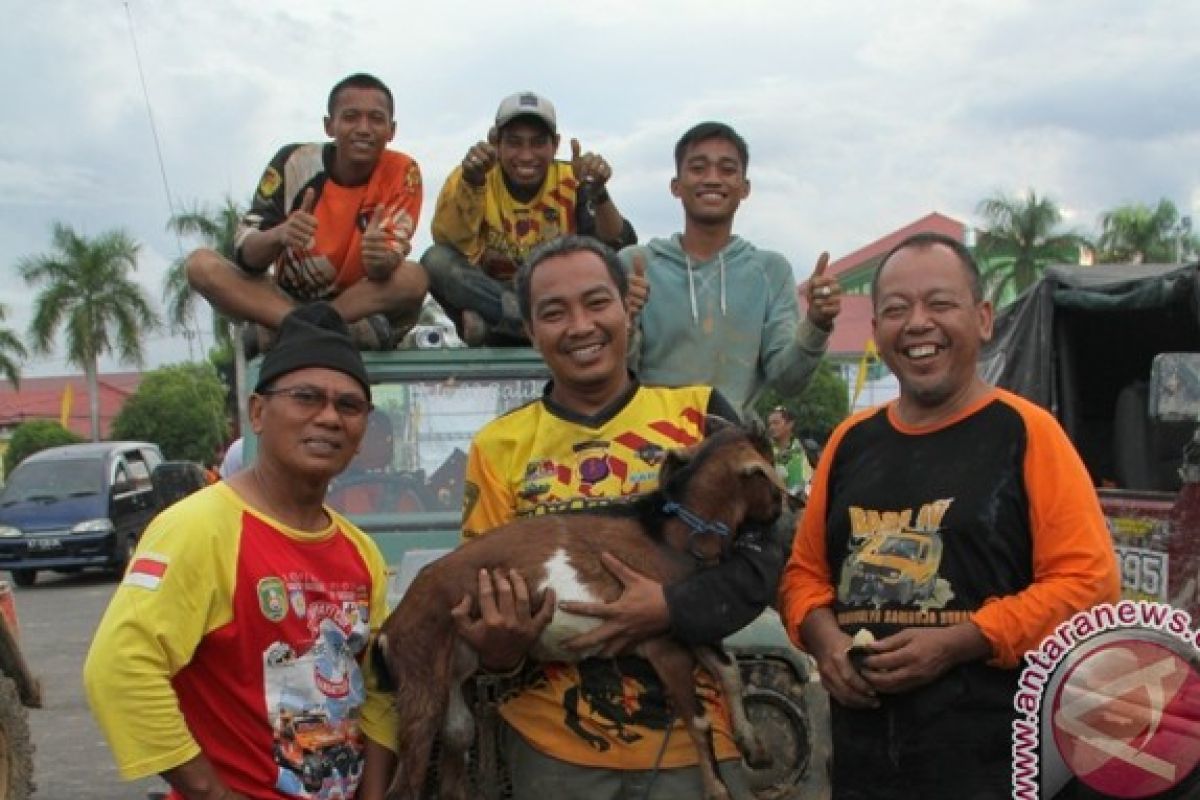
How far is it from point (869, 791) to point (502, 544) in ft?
2.94

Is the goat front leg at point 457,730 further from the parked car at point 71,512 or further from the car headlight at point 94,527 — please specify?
the car headlight at point 94,527

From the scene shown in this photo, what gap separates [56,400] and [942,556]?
237 ft

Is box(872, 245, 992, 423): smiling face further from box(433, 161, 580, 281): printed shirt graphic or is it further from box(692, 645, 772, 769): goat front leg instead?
box(433, 161, 580, 281): printed shirt graphic

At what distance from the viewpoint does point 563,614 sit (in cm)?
243

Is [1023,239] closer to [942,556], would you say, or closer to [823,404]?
[823,404]

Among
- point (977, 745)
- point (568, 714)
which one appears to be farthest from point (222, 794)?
point (977, 745)

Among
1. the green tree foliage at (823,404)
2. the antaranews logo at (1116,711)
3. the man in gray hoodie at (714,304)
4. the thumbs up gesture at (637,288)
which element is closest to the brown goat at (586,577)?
the antaranews logo at (1116,711)

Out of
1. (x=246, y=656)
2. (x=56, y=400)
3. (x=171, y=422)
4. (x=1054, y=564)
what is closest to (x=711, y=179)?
(x=1054, y=564)

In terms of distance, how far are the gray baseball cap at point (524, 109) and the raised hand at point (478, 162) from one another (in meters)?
0.25

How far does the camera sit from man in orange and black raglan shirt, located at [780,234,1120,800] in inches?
91.7

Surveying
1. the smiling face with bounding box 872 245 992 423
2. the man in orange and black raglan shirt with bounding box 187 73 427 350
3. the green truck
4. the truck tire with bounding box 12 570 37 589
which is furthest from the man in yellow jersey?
the truck tire with bounding box 12 570 37 589

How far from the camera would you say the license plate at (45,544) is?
17797 mm

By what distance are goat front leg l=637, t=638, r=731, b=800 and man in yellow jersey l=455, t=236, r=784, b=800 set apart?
4 cm

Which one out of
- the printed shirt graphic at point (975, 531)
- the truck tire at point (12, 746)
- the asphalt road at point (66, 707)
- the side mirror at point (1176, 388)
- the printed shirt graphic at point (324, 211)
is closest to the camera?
the printed shirt graphic at point (975, 531)
